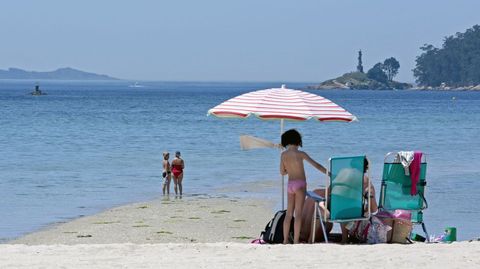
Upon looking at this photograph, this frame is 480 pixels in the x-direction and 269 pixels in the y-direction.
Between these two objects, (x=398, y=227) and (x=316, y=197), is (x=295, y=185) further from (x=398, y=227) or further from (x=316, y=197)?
(x=398, y=227)

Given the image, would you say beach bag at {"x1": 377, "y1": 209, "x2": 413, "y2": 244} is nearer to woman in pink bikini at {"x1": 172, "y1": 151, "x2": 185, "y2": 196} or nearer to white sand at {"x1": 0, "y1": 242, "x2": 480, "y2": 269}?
white sand at {"x1": 0, "y1": 242, "x2": 480, "y2": 269}

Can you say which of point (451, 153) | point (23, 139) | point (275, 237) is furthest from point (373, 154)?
point (275, 237)

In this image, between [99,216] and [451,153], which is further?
[451,153]

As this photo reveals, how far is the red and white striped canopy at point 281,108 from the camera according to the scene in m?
10.7

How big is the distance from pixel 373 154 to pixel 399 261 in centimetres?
2644

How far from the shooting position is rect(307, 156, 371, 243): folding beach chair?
34.3ft

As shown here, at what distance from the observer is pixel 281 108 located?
10828mm

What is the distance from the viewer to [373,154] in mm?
35531

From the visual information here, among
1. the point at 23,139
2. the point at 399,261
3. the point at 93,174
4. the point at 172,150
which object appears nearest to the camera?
the point at 399,261

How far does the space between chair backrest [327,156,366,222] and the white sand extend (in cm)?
48

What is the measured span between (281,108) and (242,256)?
1977mm

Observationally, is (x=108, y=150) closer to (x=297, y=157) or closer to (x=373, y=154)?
(x=373, y=154)

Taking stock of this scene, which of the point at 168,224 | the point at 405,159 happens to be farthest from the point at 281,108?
the point at 168,224

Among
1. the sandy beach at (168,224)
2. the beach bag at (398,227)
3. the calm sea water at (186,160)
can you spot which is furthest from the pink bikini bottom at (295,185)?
the calm sea water at (186,160)
